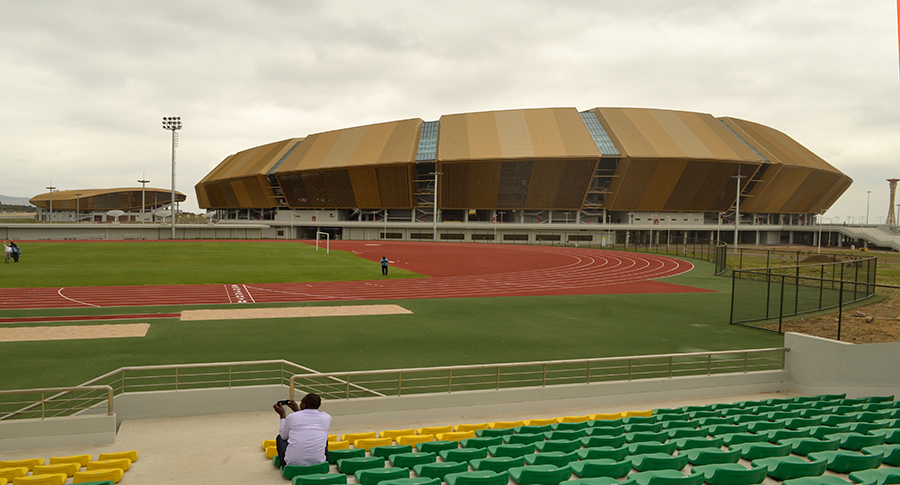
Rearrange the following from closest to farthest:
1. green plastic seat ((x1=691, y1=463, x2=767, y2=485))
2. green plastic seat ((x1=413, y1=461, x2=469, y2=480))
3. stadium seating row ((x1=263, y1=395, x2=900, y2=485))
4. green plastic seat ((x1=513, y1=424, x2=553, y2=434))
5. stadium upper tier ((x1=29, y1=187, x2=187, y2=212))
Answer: green plastic seat ((x1=691, y1=463, x2=767, y2=485)) < stadium seating row ((x1=263, y1=395, x2=900, y2=485)) < green plastic seat ((x1=413, y1=461, x2=469, y2=480)) < green plastic seat ((x1=513, y1=424, x2=553, y2=434)) < stadium upper tier ((x1=29, y1=187, x2=187, y2=212))

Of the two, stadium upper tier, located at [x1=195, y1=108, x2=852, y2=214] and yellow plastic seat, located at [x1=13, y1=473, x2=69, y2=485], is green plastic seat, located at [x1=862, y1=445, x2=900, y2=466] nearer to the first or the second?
yellow plastic seat, located at [x1=13, y1=473, x2=69, y2=485]

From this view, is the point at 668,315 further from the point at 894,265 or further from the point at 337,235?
the point at 337,235

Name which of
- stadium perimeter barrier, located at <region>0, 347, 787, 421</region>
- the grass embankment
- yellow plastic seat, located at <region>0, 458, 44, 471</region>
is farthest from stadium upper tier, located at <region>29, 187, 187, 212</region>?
yellow plastic seat, located at <region>0, 458, 44, 471</region>

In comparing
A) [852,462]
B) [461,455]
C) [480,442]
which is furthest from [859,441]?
[461,455]

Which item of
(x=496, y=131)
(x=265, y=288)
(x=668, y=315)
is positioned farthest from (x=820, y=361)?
(x=496, y=131)

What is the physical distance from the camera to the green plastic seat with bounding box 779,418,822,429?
8.27 metres

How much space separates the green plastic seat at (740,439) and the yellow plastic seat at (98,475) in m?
7.69

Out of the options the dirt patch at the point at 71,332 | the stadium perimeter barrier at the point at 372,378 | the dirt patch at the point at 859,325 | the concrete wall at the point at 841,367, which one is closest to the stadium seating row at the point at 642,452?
the stadium perimeter barrier at the point at 372,378

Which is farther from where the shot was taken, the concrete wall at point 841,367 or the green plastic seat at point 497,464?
the concrete wall at point 841,367

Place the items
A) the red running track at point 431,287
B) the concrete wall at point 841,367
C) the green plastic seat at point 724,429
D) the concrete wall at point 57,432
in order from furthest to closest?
the red running track at point 431,287 < the concrete wall at point 841,367 < the concrete wall at point 57,432 < the green plastic seat at point 724,429

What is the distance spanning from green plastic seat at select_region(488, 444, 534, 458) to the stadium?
224 feet

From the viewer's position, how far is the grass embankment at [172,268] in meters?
29.6

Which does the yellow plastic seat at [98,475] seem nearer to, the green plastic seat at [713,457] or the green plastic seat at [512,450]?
the green plastic seat at [512,450]

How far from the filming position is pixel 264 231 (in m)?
88.6
